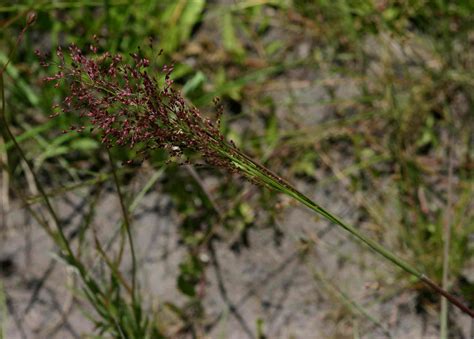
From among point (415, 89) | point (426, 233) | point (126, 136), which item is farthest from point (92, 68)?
point (415, 89)

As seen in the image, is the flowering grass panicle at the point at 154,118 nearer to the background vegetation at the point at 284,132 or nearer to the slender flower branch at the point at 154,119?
the slender flower branch at the point at 154,119

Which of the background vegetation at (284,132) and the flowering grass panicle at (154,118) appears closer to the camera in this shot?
the flowering grass panicle at (154,118)

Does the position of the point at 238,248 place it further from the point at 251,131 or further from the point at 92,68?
the point at 92,68

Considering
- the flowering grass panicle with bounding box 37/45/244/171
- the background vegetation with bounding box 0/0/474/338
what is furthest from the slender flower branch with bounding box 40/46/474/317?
the background vegetation with bounding box 0/0/474/338

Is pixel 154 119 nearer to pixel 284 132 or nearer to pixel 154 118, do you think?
pixel 154 118

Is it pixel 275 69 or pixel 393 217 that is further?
pixel 275 69

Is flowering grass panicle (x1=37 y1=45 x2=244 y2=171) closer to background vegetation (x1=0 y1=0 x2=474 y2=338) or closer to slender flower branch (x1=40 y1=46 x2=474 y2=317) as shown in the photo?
slender flower branch (x1=40 y1=46 x2=474 y2=317)

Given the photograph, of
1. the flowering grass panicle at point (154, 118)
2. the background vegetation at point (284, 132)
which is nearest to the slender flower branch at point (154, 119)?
the flowering grass panicle at point (154, 118)

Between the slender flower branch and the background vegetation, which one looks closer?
the slender flower branch

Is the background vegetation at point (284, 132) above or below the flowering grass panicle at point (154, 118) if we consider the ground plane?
below
